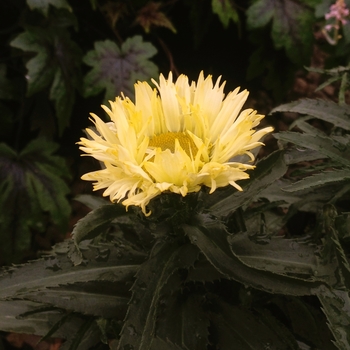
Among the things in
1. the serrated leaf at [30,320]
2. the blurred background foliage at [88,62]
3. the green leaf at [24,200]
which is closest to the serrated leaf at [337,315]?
the serrated leaf at [30,320]

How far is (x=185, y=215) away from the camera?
2.31 feet

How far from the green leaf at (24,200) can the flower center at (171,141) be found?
2.08ft

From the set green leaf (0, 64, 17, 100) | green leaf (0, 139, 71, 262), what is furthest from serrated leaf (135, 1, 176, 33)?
green leaf (0, 139, 71, 262)

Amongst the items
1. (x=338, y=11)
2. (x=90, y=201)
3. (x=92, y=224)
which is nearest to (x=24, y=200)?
(x=90, y=201)

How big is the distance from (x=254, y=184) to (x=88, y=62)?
740 millimetres

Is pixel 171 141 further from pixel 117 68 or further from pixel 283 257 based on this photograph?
pixel 117 68

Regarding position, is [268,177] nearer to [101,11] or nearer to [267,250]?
[267,250]

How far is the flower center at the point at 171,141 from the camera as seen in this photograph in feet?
2.19

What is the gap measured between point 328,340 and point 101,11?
1141mm

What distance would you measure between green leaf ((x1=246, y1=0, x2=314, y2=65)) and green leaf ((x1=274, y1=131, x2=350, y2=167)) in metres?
Answer: 0.65

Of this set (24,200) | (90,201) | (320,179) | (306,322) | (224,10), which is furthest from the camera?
(224,10)

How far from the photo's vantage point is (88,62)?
1.29 m

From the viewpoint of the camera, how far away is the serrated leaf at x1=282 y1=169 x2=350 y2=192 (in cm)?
74

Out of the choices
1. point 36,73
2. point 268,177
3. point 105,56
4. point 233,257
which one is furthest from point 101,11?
point 233,257
